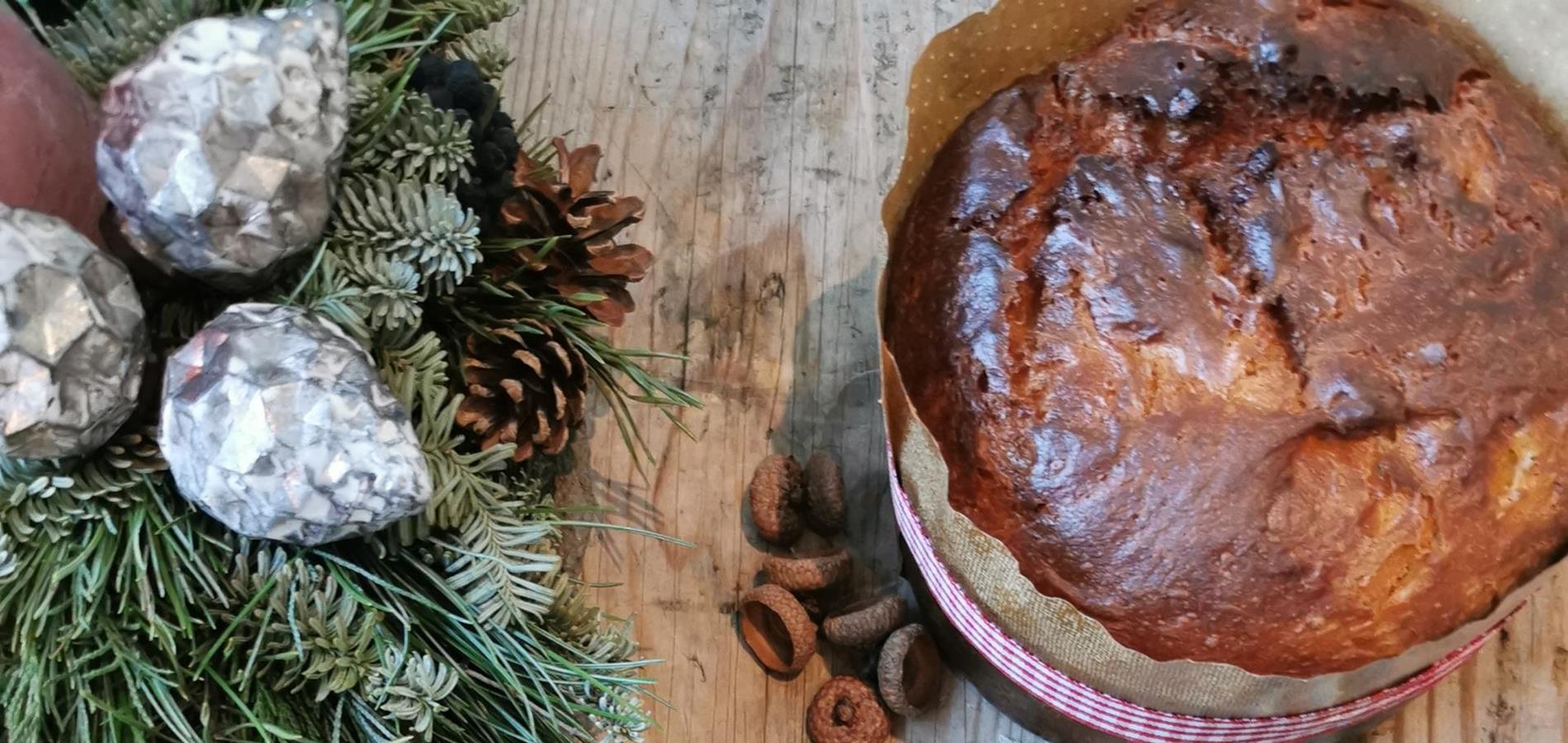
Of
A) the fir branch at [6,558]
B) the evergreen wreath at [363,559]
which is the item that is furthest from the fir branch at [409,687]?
the fir branch at [6,558]

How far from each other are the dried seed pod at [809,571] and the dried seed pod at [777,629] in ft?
0.05

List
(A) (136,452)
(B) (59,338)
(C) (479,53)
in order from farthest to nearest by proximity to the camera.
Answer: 1. (C) (479,53)
2. (A) (136,452)
3. (B) (59,338)

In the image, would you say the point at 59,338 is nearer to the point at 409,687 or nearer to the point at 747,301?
the point at 409,687

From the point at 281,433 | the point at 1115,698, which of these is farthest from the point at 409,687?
the point at 1115,698

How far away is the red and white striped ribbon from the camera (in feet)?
3.49

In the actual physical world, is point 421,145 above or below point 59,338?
above

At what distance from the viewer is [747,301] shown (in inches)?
56.5

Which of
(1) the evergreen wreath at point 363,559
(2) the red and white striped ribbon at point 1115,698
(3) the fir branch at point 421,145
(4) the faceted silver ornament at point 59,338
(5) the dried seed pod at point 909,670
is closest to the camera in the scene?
(4) the faceted silver ornament at point 59,338

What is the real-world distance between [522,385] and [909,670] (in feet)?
1.69

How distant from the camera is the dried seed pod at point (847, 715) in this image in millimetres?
1256

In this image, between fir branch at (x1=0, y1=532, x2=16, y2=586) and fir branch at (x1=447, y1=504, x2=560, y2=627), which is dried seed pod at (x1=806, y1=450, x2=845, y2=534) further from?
fir branch at (x1=0, y1=532, x2=16, y2=586)

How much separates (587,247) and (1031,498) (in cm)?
49

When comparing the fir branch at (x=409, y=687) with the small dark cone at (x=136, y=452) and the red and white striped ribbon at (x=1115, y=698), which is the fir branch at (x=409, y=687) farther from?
the red and white striped ribbon at (x=1115, y=698)

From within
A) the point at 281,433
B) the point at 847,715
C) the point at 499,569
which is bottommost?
the point at 847,715
